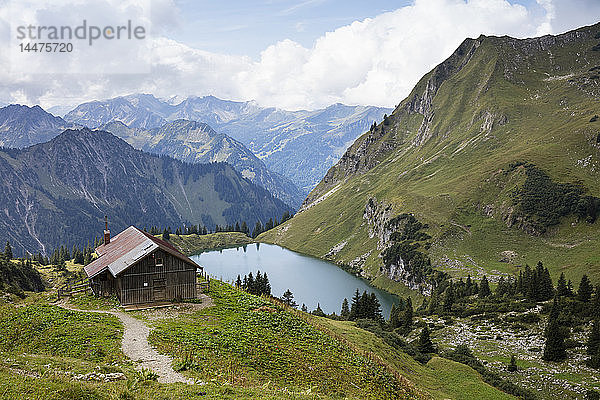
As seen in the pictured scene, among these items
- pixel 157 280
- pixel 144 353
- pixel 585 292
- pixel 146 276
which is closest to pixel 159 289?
pixel 157 280

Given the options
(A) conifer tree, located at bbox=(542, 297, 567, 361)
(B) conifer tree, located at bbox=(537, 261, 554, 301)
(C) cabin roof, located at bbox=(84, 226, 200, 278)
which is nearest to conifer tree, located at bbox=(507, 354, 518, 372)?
(A) conifer tree, located at bbox=(542, 297, 567, 361)

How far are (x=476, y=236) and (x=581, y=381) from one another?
10034 cm

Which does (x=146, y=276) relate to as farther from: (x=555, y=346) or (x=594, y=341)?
(x=594, y=341)

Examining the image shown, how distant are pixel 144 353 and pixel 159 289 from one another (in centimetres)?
1788

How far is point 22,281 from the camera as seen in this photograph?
281 ft

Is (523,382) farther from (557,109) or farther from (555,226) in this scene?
(557,109)

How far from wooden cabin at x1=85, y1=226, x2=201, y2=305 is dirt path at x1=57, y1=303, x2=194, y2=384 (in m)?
7.41

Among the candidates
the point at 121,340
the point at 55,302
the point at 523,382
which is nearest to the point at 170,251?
the point at 55,302

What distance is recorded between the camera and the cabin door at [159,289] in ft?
146

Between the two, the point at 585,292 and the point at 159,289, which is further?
the point at 585,292

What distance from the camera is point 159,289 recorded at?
44.9m

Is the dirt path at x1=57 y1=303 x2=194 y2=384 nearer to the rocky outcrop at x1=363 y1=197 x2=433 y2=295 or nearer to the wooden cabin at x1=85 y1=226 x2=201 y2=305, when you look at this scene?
the wooden cabin at x1=85 y1=226 x2=201 y2=305

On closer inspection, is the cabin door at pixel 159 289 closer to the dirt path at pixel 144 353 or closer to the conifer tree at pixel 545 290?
the dirt path at pixel 144 353

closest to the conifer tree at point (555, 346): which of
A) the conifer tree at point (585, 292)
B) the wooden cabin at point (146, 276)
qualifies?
the conifer tree at point (585, 292)
